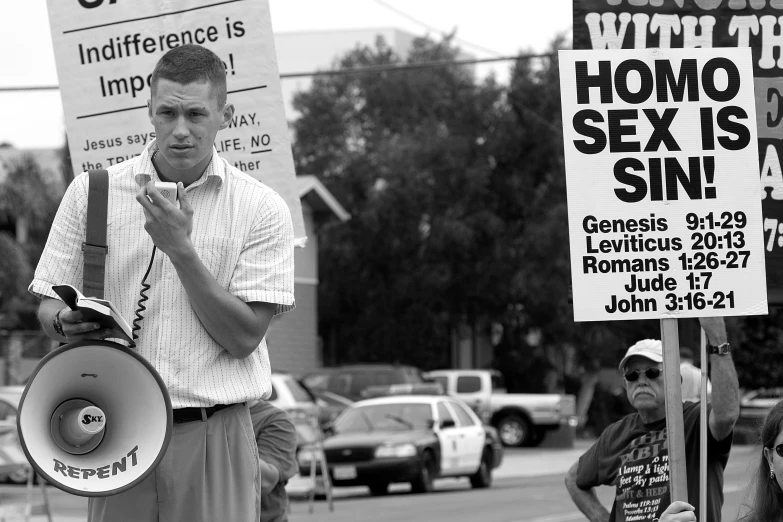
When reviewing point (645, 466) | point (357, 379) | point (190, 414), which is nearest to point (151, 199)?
point (190, 414)

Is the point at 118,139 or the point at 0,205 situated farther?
the point at 0,205

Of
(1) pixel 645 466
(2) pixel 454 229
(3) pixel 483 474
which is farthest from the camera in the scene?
(2) pixel 454 229

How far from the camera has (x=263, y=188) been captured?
381 cm

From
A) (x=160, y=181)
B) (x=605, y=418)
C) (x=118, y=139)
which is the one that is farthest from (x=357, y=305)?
(x=160, y=181)

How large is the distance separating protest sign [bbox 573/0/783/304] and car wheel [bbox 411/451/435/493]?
14126 mm

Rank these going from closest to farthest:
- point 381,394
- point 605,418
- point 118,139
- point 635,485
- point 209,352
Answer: point 209,352 → point 635,485 → point 118,139 → point 381,394 → point 605,418

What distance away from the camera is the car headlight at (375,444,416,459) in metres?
19.7

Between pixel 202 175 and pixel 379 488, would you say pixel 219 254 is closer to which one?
pixel 202 175

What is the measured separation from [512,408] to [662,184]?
3146cm

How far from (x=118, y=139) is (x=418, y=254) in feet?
130

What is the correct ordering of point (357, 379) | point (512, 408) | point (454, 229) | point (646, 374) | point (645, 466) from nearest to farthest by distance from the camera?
point (645, 466) < point (646, 374) < point (357, 379) < point (512, 408) < point (454, 229)

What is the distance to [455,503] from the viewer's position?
60.5 feet

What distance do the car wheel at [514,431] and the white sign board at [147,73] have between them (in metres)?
29.6

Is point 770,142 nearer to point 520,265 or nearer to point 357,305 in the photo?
point 520,265
